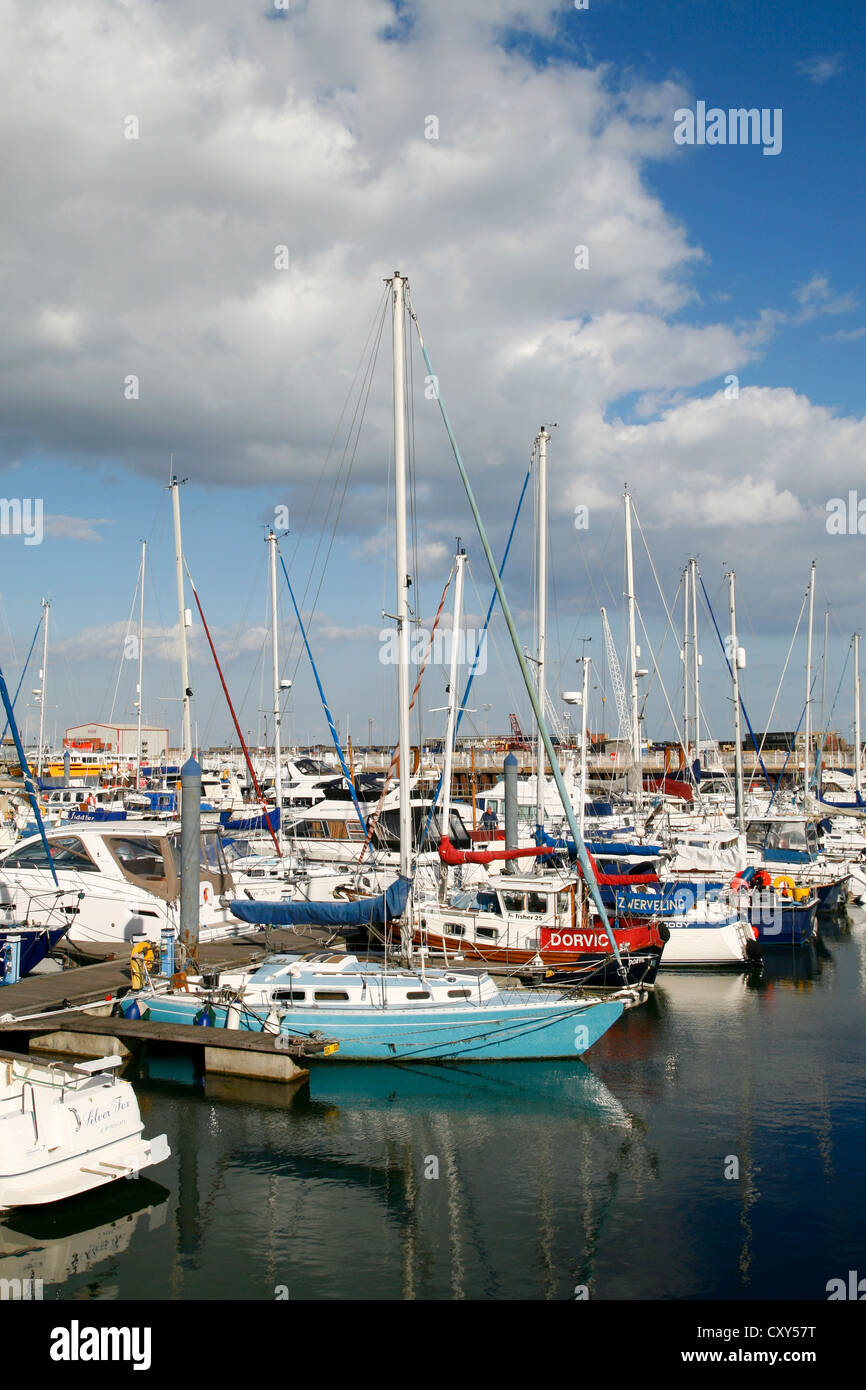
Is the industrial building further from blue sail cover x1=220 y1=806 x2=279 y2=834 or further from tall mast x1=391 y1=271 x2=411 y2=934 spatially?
tall mast x1=391 y1=271 x2=411 y2=934

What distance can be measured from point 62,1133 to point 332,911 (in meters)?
9.48

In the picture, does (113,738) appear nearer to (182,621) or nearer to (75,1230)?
(182,621)

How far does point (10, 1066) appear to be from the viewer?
13617mm

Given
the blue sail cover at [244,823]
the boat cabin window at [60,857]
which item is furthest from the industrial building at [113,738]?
the boat cabin window at [60,857]

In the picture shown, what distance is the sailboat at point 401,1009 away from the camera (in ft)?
62.5

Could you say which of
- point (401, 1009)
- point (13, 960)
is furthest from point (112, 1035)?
point (401, 1009)

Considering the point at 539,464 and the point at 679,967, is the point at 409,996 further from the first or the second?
the point at 539,464

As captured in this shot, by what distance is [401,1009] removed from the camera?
19.1 meters

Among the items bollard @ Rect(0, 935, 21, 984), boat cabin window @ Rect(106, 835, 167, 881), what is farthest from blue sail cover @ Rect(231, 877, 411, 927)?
bollard @ Rect(0, 935, 21, 984)

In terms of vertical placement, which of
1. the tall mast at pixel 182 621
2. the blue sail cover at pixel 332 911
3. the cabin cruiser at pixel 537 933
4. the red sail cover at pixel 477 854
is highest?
the tall mast at pixel 182 621

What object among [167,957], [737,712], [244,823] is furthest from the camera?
[244,823]

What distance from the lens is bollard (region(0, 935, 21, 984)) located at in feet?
71.2

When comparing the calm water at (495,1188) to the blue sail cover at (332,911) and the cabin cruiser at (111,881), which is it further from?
the cabin cruiser at (111,881)

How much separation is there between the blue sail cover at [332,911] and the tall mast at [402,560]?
1.72ft
